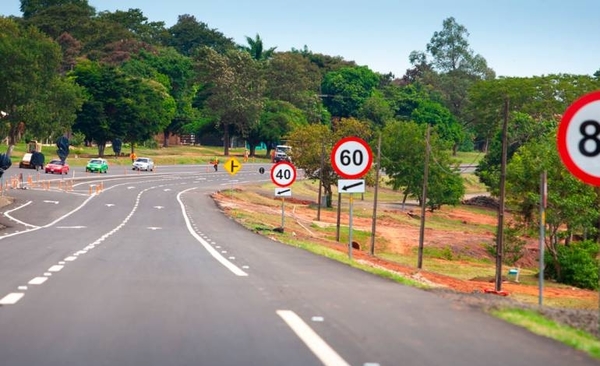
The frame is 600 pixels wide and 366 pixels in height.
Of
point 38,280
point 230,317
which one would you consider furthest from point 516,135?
point 230,317

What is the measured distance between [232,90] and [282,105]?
11.1m

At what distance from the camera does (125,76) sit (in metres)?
130

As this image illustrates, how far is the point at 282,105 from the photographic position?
498 feet

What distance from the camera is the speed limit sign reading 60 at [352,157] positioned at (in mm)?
22562

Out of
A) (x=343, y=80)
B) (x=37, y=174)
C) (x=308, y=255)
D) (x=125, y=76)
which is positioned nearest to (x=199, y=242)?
(x=308, y=255)

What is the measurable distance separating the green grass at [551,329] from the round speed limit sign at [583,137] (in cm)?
146

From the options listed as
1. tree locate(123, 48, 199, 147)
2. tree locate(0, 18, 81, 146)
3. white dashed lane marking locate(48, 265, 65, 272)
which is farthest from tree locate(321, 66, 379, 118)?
white dashed lane marking locate(48, 265, 65, 272)

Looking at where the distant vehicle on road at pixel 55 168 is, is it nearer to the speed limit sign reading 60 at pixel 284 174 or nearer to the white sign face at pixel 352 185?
the speed limit sign reading 60 at pixel 284 174

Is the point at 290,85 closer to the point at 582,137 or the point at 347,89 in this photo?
the point at 347,89

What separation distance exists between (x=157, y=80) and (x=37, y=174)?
5759 cm

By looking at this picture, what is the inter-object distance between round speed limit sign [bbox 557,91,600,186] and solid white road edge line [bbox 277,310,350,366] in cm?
283

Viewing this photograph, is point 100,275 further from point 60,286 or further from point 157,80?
point 157,80

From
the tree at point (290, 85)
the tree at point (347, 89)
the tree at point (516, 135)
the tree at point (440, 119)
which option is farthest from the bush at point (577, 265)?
the tree at point (347, 89)

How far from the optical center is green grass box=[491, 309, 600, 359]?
8922 mm
